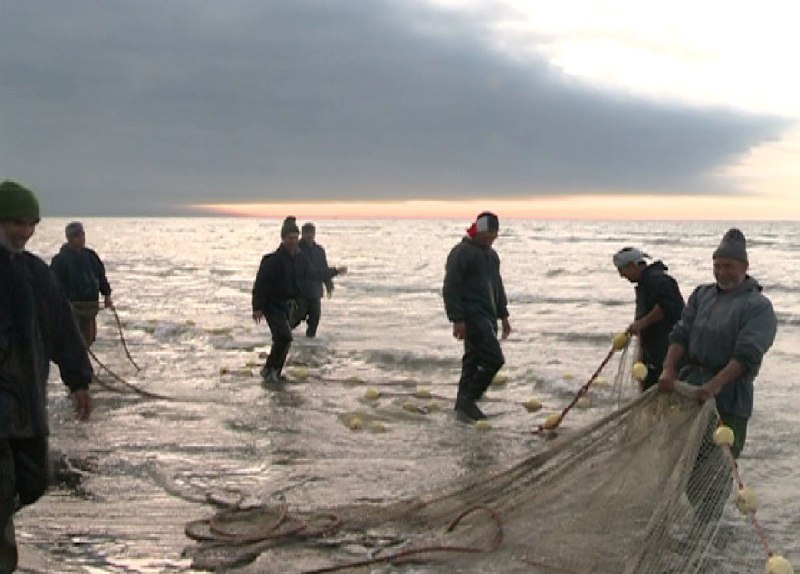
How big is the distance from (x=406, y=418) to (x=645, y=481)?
15.6 feet

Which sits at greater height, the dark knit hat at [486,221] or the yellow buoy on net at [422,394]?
the dark knit hat at [486,221]

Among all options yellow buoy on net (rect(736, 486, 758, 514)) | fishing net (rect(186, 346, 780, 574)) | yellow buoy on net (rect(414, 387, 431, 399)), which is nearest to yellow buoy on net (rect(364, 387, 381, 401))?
yellow buoy on net (rect(414, 387, 431, 399))

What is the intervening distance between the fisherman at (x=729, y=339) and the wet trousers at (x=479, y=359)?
10.9 feet

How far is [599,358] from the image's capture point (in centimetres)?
1572

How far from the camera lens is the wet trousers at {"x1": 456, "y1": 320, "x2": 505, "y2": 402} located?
8.70 meters

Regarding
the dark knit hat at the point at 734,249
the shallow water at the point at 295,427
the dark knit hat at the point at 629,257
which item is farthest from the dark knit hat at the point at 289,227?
the dark knit hat at the point at 734,249

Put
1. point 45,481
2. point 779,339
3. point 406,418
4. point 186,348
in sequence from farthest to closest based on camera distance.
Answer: point 779,339
point 186,348
point 406,418
point 45,481

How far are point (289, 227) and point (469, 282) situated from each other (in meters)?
3.04

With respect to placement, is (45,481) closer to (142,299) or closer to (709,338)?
(709,338)

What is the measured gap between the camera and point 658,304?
22.7 ft

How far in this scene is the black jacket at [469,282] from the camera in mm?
8555

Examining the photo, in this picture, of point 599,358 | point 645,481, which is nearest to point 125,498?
point 645,481

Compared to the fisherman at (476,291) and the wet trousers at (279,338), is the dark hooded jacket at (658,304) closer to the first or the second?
the fisherman at (476,291)

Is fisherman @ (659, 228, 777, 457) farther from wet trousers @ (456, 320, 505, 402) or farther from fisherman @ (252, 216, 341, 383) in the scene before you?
fisherman @ (252, 216, 341, 383)
